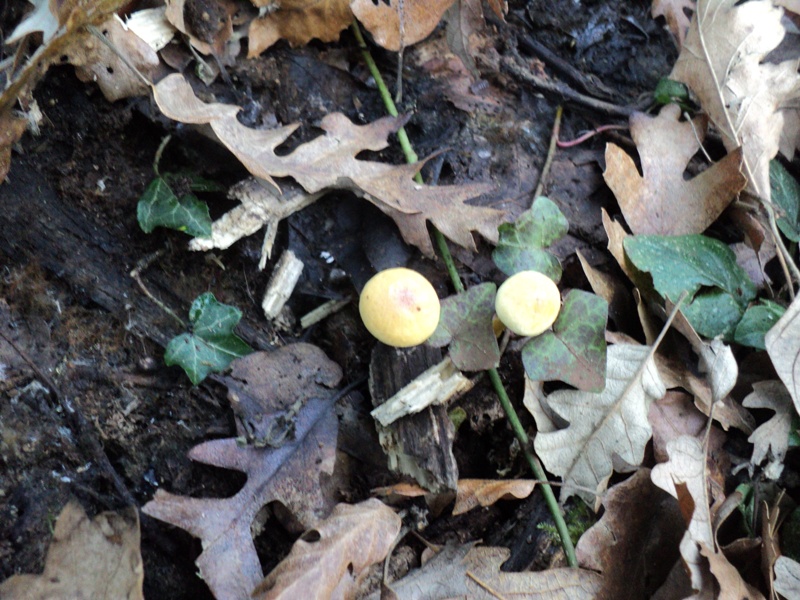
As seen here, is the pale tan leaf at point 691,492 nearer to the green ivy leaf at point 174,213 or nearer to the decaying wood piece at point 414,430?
the decaying wood piece at point 414,430

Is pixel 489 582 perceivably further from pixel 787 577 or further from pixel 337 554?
pixel 787 577

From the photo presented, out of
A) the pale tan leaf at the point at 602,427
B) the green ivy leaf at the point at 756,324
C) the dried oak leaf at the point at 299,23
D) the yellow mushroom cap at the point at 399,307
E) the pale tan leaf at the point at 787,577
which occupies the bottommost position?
the pale tan leaf at the point at 787,577

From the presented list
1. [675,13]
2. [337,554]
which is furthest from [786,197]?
[337,554]

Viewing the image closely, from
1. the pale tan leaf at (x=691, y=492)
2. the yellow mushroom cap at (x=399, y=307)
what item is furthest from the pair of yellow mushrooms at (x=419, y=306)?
the pale tan leaf at (x=691, y=492)

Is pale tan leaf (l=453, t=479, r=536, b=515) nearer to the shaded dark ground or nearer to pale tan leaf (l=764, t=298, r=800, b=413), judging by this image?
the shaded dark ground

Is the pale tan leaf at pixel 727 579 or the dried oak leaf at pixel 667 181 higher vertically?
the dried oak leaf at pixel 667 181

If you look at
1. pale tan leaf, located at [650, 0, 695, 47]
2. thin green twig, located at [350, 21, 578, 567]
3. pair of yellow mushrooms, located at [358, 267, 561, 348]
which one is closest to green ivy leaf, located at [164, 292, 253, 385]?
pair of yellow mushrooms, located at [358, 267, 561, 348]
